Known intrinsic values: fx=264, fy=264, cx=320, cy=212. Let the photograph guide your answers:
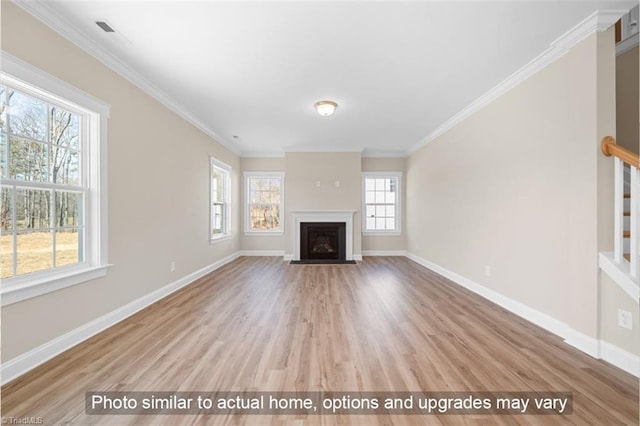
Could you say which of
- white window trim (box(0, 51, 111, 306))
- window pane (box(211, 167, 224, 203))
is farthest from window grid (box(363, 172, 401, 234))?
white window trim (box(0, 51, 111, 306))

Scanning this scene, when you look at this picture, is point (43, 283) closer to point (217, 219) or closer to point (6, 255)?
point (6, 255)

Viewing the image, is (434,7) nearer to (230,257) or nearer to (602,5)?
(602,5)

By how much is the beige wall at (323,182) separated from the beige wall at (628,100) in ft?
14.1

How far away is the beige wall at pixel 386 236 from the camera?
6918mm

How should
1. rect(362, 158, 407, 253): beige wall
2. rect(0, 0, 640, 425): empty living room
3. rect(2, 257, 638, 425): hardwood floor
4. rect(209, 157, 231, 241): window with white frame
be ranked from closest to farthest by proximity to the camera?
rect(2, 257, 638, 425): hardwood floor → rect(0, 0, 640, 425): empty living room → rect(209, 157, 231, 241): window with white frame → rect(362, 158, 407, 253): beige wall

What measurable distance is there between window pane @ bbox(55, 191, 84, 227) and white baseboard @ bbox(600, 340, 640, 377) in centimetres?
448

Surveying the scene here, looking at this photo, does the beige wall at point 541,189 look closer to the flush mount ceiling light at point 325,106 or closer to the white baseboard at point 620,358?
the white baseboard at point 620,358

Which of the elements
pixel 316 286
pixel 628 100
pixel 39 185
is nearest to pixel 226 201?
pixel 316 286

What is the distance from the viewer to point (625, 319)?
6.34ft

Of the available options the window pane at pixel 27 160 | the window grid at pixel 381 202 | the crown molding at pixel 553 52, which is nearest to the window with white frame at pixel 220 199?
the window pane at pixel 27 160

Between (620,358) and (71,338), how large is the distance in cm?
426

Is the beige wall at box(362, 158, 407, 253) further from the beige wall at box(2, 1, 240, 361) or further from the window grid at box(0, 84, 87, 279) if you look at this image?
the window grid at box(0, 84, 87, 279)

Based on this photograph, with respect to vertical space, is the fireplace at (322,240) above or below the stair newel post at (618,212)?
below

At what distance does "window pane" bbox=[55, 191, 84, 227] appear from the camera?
7.31ft
